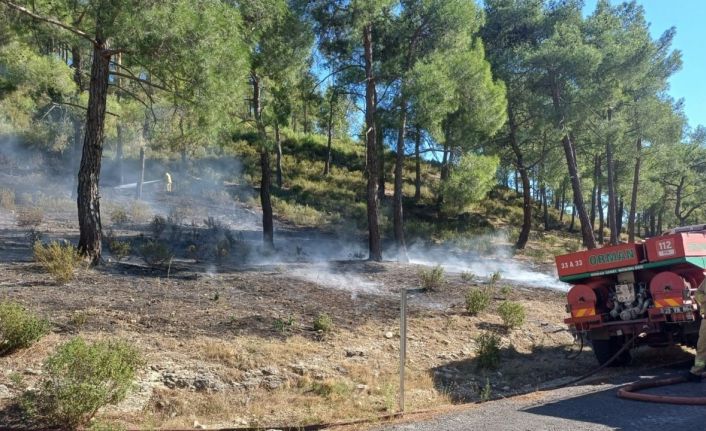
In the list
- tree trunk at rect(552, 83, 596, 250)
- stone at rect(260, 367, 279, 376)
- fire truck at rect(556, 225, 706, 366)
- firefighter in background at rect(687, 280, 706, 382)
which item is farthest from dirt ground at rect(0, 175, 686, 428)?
tree trunk at rect(552, 83, 596, 250)

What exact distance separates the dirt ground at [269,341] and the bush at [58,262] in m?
0.16

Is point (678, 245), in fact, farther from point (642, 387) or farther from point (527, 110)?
point (527, 110)

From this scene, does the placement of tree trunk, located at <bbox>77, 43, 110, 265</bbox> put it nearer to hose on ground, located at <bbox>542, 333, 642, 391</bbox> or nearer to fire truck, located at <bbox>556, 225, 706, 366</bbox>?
fire truck, located at <bbox>556, 225, 706, 366</bbox>

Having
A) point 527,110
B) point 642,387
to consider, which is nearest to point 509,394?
point 642,387

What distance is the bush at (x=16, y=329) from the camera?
642 cm

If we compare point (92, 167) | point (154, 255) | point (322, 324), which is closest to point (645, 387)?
point (322, 324)

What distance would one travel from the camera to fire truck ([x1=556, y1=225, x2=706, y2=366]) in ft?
27.0

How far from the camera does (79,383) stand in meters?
5.40

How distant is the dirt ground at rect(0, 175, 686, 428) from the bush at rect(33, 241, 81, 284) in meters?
0.16

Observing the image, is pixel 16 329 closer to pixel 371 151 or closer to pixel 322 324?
pixel 322 324

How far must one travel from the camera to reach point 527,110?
82.1 ft

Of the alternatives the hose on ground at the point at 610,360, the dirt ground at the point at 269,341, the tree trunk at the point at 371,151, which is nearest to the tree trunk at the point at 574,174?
the tree trunk at the point at 371,151

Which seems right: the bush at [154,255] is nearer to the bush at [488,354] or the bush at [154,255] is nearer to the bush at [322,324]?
the bush at [322,324]

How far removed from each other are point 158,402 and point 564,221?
148 ft
